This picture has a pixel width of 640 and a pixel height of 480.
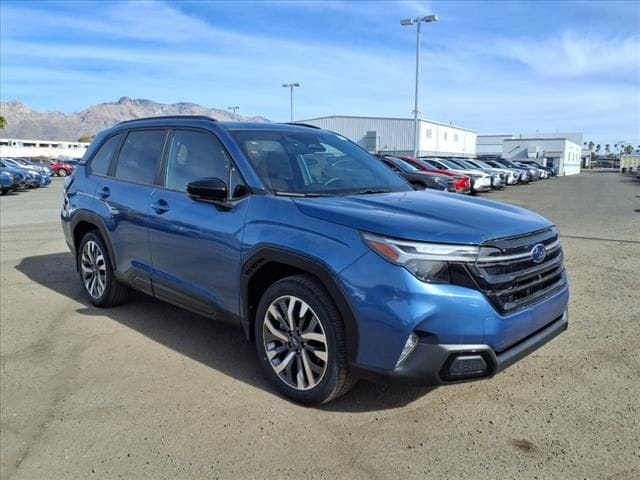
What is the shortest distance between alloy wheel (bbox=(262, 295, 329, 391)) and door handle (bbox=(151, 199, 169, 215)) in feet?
4.60

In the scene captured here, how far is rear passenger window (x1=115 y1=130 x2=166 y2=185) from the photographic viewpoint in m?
4.62

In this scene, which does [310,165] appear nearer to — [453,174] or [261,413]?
[261,413]

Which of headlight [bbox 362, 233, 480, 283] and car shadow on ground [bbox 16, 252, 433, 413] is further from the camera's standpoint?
car shadow on ground [bbox 16, 252, 433, 413]

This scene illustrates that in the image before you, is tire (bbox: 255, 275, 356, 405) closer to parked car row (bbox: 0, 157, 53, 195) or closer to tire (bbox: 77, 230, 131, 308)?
tire (bbox: 77, 230, 131, 308)

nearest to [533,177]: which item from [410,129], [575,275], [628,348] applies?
[410,129]

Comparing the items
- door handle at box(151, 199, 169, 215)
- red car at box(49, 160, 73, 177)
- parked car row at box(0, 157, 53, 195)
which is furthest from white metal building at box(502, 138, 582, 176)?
door handle at box(151, 199, 169, 215)

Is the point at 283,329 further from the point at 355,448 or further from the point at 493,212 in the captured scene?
the point at 493,212

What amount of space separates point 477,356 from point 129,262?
10.8 ft

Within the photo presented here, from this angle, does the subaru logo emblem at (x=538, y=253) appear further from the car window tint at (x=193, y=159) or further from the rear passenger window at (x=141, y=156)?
the rear passenger window at (x=141, y=156)

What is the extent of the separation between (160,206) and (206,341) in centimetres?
123

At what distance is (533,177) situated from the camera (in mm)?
40969

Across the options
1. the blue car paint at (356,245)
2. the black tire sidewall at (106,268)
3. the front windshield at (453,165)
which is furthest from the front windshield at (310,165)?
the front windshield at (453,165)

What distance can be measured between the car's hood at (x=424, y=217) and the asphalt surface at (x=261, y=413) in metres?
1.15

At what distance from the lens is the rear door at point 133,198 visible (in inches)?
180
